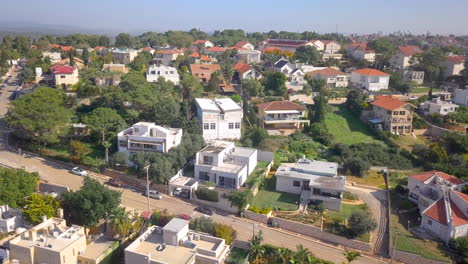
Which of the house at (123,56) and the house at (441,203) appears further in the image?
the house at (123,56)

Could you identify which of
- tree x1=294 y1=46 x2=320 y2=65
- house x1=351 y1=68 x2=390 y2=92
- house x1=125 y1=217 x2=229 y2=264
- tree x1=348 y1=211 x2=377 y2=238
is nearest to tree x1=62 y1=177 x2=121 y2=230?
house x1=125 y1=217 x2=229 y2=264

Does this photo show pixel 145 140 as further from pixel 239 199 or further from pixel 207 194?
pixel 239 199

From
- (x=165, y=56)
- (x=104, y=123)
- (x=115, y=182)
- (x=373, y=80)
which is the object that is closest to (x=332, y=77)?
(x=373, y=80)

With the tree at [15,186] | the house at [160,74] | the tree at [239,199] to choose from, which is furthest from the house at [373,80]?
the tree at [15,186]

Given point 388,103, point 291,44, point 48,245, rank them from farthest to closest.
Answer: point 291,44 → point 388,103 → point 48,245

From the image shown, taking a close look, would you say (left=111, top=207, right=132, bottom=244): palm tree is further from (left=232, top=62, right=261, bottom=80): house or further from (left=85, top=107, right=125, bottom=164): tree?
(left=232, top=62, right=261, bottom=80): house

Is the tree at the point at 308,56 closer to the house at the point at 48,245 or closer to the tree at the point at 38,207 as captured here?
the tree at the point at 38,207

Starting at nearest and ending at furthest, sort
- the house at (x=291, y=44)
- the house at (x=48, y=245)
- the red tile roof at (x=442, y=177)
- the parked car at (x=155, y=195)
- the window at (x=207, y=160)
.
Answer: the house at (x=48, y=245)
the parked car at (x=155, y=195)
the red tile roof at (x=442, y=177)
the window at (x=207, y=160)
the house at (x=291, y=44)
